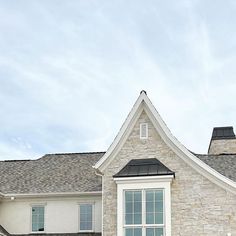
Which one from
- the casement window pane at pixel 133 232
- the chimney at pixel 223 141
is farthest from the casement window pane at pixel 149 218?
the chimney at pixel 223 141

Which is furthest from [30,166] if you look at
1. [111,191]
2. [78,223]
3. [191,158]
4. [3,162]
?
[191,158]

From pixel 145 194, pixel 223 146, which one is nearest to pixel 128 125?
pixel 145 194

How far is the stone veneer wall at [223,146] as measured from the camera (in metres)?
37.9

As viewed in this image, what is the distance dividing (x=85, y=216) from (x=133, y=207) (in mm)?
Answer: 5191

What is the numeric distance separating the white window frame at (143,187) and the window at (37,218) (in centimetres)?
633

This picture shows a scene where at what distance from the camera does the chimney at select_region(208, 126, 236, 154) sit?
124 ft

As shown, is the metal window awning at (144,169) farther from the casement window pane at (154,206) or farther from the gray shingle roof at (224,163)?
the gray shingle roof at (224,163)

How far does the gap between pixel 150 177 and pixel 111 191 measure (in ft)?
6.24

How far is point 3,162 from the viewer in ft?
120

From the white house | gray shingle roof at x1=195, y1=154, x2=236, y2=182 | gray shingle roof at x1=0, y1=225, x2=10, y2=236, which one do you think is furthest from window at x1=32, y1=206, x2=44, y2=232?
gray shingle roof at x1=195, y1=154, x2=236, y2=182

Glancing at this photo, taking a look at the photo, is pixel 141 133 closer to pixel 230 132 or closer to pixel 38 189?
pixel 38 189

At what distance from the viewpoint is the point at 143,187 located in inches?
1051

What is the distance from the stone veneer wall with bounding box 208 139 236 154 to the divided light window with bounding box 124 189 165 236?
40.6ft

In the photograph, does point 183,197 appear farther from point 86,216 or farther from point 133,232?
point 86,216
